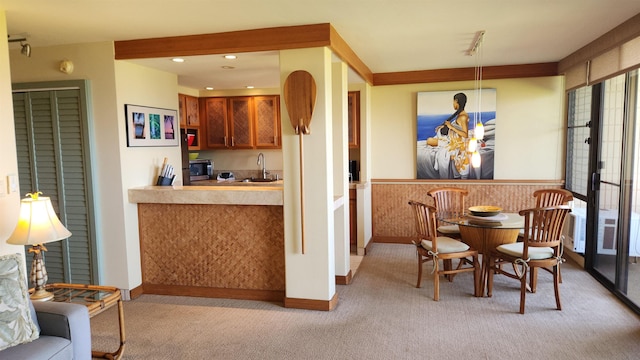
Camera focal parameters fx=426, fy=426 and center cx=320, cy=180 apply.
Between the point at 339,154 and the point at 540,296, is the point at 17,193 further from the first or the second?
the point at 540,296

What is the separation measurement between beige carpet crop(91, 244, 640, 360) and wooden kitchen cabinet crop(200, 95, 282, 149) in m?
2.81

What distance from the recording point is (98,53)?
3746 mm

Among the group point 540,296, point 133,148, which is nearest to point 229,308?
point 133,148

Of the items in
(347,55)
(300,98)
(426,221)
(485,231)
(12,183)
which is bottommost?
(485,231)

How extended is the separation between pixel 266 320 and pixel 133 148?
1994 mm

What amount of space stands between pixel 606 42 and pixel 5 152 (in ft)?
15.7

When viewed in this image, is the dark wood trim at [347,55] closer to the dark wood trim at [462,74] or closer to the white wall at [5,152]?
the dark wood trim at [462,74]

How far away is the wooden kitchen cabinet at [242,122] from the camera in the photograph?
6.20 m

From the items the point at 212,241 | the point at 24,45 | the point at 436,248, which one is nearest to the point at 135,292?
the point at 212,241

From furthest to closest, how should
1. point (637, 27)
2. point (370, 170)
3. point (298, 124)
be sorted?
point (370, 170), point (298, 124), point (637, 27)

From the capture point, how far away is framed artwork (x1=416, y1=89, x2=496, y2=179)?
18.1 ft

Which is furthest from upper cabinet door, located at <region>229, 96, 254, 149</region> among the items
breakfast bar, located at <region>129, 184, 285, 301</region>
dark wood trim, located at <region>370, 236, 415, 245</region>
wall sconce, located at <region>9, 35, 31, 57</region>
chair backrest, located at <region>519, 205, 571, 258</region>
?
chair backrest, located at <region>519, 205, 571, 258</region>

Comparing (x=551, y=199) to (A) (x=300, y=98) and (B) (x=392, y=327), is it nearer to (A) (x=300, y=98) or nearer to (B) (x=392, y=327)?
(B) (x=392, y=327)

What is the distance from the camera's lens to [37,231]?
2592mm
